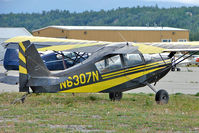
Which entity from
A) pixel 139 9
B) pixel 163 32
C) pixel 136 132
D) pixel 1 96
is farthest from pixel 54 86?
pixel 139 9

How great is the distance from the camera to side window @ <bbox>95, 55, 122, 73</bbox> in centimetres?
1136

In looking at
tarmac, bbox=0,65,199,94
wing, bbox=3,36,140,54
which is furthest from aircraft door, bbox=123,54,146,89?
tarmac, bbox=0,65,199,94

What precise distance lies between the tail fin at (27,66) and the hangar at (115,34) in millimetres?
47732

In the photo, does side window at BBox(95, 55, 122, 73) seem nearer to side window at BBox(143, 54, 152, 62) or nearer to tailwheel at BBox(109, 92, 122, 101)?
side window at BBox(143, 54, 152, 62)

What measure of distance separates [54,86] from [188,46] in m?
4.73

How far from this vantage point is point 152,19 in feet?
495

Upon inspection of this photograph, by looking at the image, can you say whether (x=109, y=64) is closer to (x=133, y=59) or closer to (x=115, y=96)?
(x=133, y=59)

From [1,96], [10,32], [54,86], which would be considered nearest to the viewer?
[54,86]

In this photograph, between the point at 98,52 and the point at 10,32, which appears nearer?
the point at 98,52

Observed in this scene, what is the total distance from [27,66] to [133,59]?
3208 millimetres

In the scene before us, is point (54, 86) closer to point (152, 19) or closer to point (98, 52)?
point (98, 52)

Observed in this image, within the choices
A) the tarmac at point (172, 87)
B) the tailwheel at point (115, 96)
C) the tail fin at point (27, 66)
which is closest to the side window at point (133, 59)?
the tailwheel at point (115, 96)

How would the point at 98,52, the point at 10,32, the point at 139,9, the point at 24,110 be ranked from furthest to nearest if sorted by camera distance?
1. the point at 139,9
2. the point at 10,32
3. the point at 98,52
4. the point at 24,110

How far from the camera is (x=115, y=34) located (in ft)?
198
